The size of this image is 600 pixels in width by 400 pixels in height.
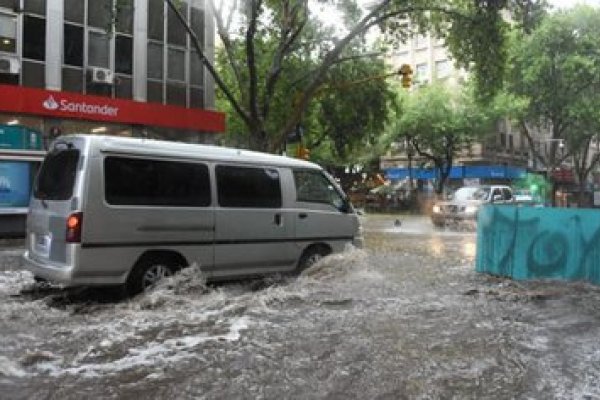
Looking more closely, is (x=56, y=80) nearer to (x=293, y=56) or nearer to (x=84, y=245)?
(x=293, y=56)

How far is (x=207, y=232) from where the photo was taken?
9.85 meters

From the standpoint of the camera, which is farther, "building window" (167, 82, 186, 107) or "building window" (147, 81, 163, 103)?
"building window" (167, 82, 186, 107)

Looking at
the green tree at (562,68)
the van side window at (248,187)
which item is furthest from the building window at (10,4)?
the green tree at (562,68)

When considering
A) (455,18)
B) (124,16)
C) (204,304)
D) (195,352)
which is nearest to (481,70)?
(455,18)

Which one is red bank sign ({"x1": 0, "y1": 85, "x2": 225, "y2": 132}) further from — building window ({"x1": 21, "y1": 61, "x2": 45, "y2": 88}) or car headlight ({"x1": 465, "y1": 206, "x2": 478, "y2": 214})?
car headlight ({"x1": 465, "y1": 206, "x2": 478, "y2": 214})

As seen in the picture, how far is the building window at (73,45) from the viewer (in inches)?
982

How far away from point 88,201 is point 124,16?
18.9 meters

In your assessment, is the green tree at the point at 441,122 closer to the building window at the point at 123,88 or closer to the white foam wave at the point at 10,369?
the building window at the point at 123,88

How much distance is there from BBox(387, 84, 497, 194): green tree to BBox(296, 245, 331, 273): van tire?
1420 inches

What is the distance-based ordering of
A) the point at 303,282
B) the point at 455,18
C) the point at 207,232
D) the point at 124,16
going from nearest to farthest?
the point at 207,232 → the point at 303,282 → the point at 455,18 → the point at 124,16

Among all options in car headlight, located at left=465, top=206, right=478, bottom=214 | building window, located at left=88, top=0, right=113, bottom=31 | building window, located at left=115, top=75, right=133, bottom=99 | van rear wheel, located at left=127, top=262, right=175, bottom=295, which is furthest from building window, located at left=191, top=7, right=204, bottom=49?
van rear wheel, located at left=127, top=262, right=175, bottom=295

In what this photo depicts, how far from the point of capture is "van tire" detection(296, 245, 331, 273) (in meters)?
11.2

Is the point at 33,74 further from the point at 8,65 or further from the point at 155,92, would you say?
the point at 155,92

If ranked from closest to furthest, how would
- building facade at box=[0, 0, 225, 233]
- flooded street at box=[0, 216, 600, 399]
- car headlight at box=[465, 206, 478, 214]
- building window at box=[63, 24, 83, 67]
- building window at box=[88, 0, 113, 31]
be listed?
flooded street at box=[0, 216, 600, 399] → building facade at box=[0, 0, 225, 233] → building window at box=[63, 24, 83, 67] → building window at box=[88, 0, 113, 31] → car headlight at box=[465, 206, 478, 214]
